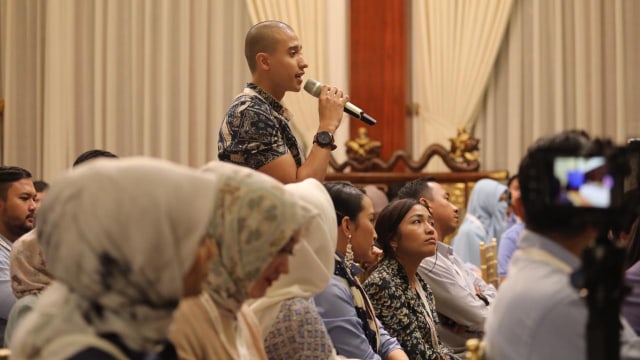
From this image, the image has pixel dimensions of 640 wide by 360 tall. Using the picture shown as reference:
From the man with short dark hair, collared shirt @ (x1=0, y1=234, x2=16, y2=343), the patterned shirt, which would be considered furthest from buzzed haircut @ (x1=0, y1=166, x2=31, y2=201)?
the patterned shirt

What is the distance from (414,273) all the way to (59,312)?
8.36 ft

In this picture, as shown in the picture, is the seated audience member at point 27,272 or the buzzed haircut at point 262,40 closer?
the seated audience member at point 27,272

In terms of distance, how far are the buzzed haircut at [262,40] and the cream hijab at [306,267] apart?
888mm

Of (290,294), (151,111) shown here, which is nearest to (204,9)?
(151,111)

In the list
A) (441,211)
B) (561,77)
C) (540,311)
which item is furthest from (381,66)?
(540,311)

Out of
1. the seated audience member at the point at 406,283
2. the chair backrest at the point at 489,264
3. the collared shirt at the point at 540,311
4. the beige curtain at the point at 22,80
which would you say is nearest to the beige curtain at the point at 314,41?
the beige curtain at the point at 22,80

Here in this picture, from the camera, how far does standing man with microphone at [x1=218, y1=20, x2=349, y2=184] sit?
331cm

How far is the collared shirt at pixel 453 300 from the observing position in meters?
4.39

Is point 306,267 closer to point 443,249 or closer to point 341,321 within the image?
point 341,321

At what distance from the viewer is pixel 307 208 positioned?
7.76 feet

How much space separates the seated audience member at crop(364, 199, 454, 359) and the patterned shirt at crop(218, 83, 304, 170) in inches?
32.6

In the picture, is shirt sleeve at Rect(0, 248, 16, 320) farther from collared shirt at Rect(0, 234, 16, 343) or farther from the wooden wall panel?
the wooden wall panel

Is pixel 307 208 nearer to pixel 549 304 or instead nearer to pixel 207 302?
pixel 207 302

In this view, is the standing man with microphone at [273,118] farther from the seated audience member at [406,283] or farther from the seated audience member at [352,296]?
the seated audience member at [406,283]
